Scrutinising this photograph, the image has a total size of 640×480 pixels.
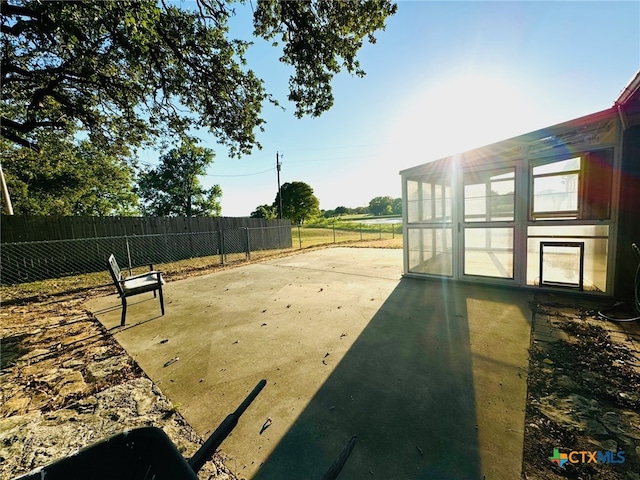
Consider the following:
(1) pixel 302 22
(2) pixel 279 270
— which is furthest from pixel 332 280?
(1) pixel 302 22

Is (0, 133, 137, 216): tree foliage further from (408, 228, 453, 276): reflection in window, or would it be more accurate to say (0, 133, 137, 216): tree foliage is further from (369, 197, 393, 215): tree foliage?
(369, 197, 393, 215): tree foliage

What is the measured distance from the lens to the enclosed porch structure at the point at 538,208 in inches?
151

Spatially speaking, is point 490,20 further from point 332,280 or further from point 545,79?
point 332,280

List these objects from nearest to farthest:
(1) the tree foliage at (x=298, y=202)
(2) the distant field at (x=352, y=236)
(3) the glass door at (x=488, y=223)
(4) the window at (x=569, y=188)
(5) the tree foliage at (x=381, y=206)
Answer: (4) the window at (x=569, y=188)
(3) the glass door at (x=488, y=223)
(2) the distant field at (x=352, y=236)
(1) the tree foliage at (x=298, y=202)
(5) the tree foliage at (x=381, y=206)

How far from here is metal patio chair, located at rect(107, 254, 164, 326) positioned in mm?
3714

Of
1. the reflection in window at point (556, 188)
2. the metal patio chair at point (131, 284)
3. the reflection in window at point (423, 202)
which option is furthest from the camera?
the reflection in window at point (423, 202)

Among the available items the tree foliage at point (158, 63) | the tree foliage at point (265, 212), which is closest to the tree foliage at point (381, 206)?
the tree foliage at point (265, 212)

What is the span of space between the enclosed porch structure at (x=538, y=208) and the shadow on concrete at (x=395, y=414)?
2.66 meters

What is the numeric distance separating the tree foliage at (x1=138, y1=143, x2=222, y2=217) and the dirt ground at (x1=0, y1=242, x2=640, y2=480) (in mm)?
A: 19129

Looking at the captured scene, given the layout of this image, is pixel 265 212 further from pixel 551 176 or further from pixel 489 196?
pixel 551 176

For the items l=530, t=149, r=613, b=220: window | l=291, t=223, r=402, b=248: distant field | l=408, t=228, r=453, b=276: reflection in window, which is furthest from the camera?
l=291, t=223, r=402, b=248: distant field

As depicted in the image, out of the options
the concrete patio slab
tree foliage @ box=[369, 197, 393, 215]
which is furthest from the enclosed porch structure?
tree foliage @ box=[369, 197, 393, 215]

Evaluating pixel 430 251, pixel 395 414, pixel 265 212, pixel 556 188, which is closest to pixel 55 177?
pixel 430 251

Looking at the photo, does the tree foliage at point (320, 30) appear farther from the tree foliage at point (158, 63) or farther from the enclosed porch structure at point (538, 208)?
the enclosed porch structure at point (538, 208)
